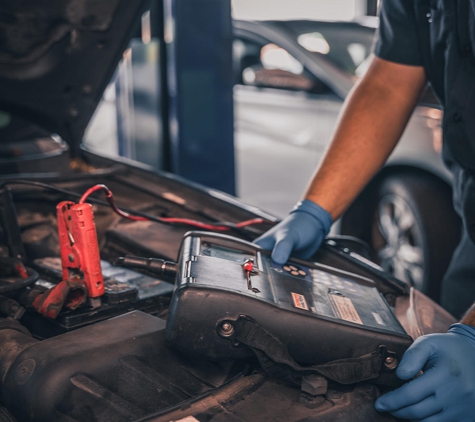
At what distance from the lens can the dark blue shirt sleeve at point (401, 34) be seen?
1408mm

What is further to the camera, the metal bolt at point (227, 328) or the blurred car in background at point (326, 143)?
the blurred car in background at point (326, 143)

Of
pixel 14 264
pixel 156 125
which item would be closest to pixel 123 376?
pixel 14 264

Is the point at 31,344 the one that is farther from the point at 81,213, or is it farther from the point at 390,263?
the point at 390,263

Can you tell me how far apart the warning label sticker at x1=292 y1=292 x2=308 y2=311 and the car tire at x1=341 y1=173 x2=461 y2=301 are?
1629mm

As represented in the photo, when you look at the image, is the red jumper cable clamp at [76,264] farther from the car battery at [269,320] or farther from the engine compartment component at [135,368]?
the car battery at [269,320]

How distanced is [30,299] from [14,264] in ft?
0.36

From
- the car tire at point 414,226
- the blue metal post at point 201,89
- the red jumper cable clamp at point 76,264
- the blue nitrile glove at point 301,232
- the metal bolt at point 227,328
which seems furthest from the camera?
the blue metal post at point 201,89

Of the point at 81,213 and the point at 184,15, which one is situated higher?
the point at 184,15

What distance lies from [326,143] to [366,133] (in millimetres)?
1623

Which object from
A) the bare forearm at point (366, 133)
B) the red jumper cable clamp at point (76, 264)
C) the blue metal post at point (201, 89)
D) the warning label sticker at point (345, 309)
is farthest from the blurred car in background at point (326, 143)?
the red jumper cable clamp at point (76, 264)

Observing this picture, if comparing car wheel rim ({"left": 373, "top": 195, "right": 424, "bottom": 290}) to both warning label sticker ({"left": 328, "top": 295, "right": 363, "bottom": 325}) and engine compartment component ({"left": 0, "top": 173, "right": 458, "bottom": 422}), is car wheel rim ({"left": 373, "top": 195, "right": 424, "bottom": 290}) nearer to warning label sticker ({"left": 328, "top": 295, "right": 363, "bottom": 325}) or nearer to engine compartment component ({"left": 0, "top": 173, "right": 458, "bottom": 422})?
engine compartment component ({"left": 0, "top": 173, "right": 458, "bottom": 422})

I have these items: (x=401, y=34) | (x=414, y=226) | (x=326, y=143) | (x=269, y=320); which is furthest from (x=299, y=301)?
(x=326, y=143)

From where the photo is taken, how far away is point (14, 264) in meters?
1.09

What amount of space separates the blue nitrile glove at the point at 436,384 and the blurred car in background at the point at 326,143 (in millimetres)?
1583
